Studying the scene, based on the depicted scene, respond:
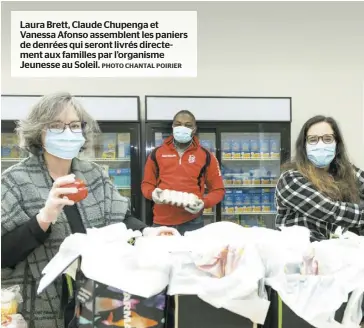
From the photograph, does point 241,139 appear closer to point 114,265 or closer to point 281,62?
point 281,62

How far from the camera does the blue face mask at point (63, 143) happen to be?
1.32 meters

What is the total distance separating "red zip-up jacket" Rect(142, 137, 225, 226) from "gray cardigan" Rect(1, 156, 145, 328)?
2014mm

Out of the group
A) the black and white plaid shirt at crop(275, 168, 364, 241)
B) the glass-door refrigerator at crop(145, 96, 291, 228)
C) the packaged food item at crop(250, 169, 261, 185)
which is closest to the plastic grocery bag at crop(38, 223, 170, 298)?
the black and white plaid shirt at crop(275, 168, 364, 241)

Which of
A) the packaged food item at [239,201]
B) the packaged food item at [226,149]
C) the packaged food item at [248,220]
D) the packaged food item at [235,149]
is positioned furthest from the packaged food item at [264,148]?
the packaged food item at [248,220]

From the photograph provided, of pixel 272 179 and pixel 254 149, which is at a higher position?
pixel 254 149

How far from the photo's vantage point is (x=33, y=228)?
3.74ft

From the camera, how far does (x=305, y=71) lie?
4.71m

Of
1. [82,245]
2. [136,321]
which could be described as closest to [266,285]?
[136,321]

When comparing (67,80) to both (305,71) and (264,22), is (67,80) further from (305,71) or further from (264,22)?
(305,71)

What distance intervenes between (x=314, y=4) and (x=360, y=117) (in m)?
1.37

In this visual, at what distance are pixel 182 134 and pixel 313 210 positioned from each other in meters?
A: 2.07

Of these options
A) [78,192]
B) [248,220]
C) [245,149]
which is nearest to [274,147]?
[245,149]

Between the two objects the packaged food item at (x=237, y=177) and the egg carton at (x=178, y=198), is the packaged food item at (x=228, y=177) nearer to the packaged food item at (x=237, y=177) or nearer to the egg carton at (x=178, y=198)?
the packaged food item at (x=237, y=177)

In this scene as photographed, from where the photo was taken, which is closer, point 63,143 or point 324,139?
point 63,143
